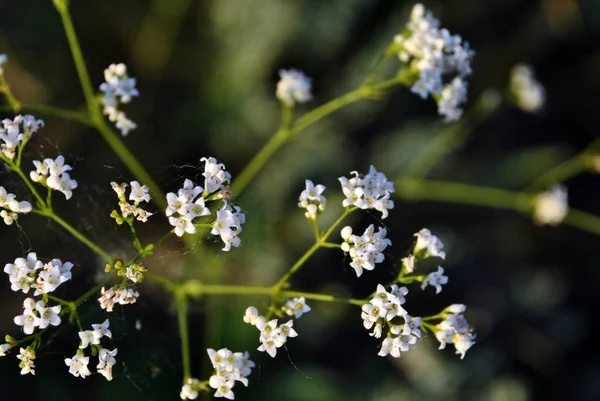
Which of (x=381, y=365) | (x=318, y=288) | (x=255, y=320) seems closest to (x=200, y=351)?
(x=318, y=288)

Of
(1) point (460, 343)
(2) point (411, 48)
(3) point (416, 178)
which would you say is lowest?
(1) point (460, 343)

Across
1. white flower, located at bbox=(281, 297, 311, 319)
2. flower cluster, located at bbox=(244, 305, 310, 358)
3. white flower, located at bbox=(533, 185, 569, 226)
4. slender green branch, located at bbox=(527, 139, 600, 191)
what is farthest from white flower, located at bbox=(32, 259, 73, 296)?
slender green branch, located at bbox=(527, 139, 600, 191)

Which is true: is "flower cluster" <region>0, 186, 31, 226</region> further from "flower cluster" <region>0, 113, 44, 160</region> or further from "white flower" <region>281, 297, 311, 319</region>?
"white flower" <region>281, 297, 311, 319</region>

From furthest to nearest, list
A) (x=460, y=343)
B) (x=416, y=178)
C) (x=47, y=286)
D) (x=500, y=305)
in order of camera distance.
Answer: (x=500, y=305), (x=416, y=178), (x=460, y=343), (x=47, y=286)

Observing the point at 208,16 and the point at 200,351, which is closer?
the point at 200,351

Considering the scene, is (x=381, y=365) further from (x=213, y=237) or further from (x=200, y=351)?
(x=213, y=237)

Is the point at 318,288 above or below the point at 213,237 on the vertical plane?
above

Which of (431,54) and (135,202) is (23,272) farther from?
(431,54)
